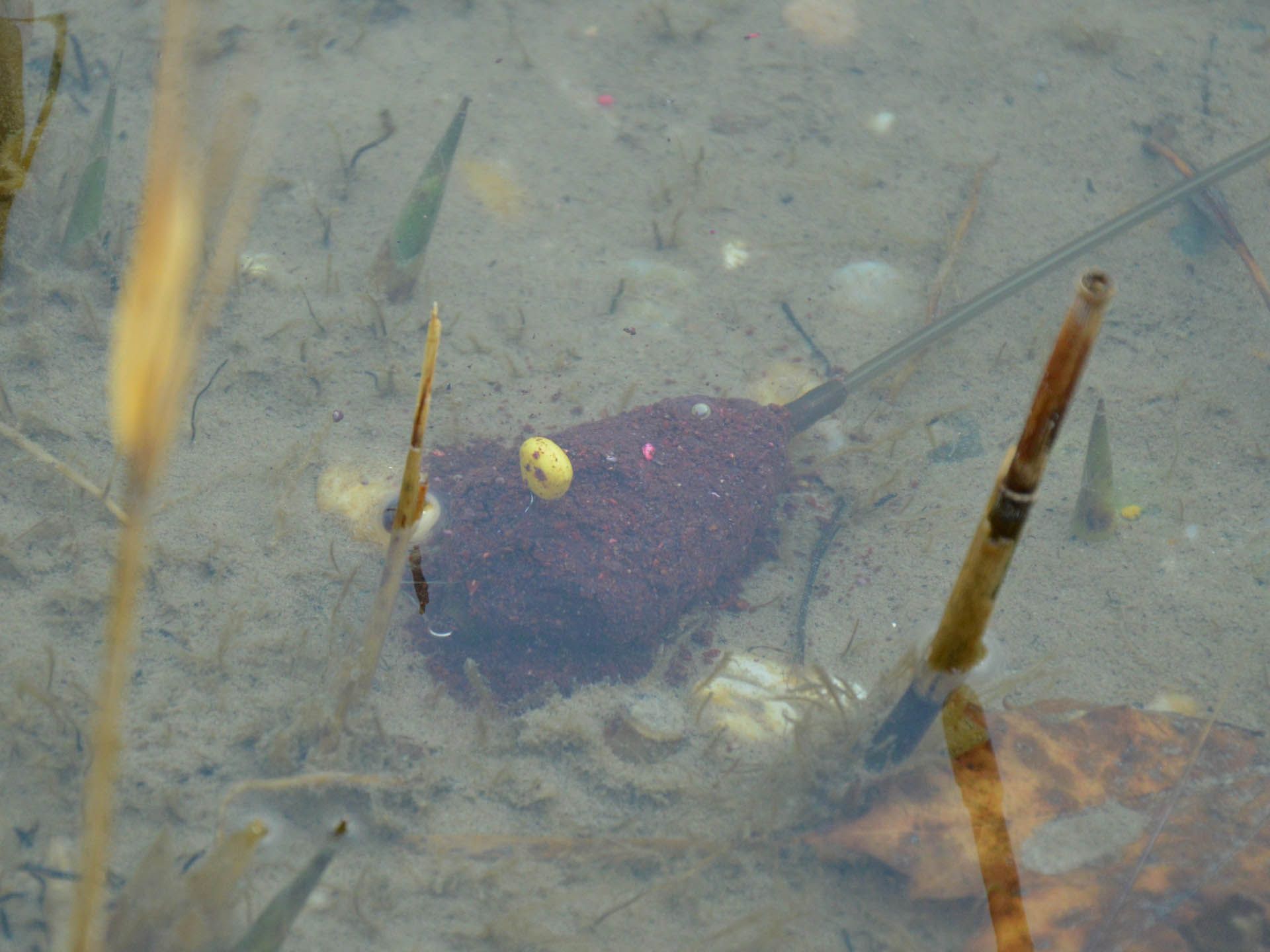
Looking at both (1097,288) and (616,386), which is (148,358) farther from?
(1097,288)

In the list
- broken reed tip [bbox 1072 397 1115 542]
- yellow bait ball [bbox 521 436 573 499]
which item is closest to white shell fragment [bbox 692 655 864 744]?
yellow bait ball [bbox 521 436 573 499]

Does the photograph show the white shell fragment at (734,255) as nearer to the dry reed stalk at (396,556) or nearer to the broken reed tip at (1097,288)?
the dry reed stalk at (396,556)

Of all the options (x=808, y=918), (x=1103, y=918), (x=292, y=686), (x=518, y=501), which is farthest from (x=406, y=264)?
(x=1103, y=918)

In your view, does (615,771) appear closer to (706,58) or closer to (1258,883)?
(1258,883)

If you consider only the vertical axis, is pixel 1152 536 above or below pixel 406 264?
below

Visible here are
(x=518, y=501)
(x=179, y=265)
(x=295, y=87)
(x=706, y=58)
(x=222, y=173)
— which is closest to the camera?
(x=518, y=501)

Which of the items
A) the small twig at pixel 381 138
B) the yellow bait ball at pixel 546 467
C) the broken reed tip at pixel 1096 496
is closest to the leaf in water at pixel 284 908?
the yellow bait ball at pixel 546 467

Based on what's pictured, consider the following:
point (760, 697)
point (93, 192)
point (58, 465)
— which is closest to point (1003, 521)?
point (760, 697)
